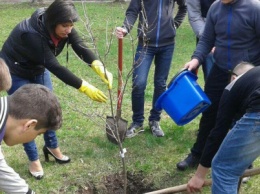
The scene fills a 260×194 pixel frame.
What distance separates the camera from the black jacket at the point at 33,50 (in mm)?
3248

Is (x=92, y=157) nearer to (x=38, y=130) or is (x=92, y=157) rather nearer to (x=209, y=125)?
(x=209, y=125)

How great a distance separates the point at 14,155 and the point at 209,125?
186 centimetres

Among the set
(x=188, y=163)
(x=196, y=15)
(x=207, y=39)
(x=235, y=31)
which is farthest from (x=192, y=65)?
(x=188, y=163)

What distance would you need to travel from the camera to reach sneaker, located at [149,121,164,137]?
176 inches

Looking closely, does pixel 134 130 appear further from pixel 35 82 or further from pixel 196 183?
pixel 196 183

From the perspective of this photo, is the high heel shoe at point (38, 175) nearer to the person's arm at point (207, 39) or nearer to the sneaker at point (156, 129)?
the sneaker at point (156, 129)

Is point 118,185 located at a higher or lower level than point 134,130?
higher

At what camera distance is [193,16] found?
4164mm

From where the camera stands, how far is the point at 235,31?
3305mm

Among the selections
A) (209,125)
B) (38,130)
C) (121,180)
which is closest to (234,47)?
(209,125)

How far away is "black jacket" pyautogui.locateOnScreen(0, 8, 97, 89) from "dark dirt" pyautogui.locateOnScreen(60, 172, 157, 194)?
872 mm

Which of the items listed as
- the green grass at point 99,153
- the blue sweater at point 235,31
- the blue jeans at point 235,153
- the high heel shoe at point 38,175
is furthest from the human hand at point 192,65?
the high heel shoe at point 38,175

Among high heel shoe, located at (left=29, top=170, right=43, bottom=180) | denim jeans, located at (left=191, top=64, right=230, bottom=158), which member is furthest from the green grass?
denim jeans, located at (left=191, top=64, right=230, bottom=158)

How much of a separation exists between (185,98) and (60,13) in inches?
46.0
